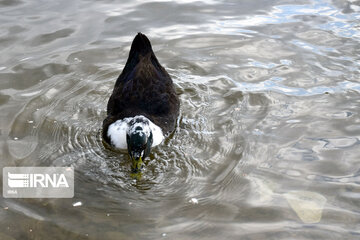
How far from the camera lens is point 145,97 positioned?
6543 mm

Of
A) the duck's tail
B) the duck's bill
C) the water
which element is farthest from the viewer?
the duck's tail

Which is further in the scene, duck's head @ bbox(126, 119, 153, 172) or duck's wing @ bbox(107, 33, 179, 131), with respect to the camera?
duck's wing @ bbox(107, 33, 179, 131)

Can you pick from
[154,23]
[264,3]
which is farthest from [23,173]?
[264,3]

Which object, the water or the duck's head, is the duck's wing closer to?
the water

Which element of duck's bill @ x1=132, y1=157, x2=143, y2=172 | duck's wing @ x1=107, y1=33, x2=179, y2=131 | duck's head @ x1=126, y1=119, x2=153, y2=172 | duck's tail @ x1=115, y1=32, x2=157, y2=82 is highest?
duck's tail @ x1=115, y1=32, x2=157, y2=82

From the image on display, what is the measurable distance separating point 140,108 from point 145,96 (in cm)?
22

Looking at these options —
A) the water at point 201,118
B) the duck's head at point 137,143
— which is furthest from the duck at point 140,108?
the water at point 201,118

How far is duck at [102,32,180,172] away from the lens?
5660 millimetres

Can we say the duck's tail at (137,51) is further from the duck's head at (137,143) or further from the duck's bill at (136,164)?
the duck's bill at (136,164)

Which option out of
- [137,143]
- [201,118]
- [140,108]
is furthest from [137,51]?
[137,143]

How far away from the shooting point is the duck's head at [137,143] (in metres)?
5.51

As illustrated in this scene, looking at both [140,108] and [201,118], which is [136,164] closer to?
[140,108]

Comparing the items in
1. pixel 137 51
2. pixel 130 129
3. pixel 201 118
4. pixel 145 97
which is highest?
pixel 137 51

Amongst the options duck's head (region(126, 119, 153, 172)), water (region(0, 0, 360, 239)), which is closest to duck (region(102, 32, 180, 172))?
duck's head (region(126, 119, 153, 172))
